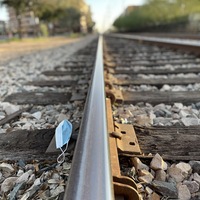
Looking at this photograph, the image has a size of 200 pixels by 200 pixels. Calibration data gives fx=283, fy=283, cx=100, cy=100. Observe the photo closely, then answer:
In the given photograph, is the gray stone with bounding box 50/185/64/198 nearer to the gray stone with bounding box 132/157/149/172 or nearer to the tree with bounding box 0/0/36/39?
the gray stone with bounding box 132/157/149/172

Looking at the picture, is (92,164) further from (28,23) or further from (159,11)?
(28,23)

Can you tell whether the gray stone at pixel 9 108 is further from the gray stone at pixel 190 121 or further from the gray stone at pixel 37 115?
the gray stone at pixel 190 121

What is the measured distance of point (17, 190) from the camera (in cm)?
116

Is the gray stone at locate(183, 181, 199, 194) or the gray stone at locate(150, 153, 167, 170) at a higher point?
the gray stone at locate(150, 153, 167, 170)

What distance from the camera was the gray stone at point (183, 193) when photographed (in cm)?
110

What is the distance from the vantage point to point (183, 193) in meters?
1.11

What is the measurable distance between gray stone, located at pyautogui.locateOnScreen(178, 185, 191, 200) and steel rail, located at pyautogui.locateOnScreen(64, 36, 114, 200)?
0.34 meters

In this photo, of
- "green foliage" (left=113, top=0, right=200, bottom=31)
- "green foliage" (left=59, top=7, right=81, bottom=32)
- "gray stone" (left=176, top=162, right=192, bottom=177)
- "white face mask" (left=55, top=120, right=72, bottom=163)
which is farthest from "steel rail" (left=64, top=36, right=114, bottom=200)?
"green foliage" (left=59, top=7, right=81, bottom=32)

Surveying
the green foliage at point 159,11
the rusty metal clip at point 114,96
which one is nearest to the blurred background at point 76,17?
the green foliage at point 159,11

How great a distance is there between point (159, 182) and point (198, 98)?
4.43ft

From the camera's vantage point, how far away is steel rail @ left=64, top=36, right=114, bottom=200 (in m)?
0.82

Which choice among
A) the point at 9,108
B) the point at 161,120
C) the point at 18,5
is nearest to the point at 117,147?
the point at 161,120

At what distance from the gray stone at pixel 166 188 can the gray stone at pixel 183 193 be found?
2 cm

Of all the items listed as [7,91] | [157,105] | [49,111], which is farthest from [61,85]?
[157,105]
